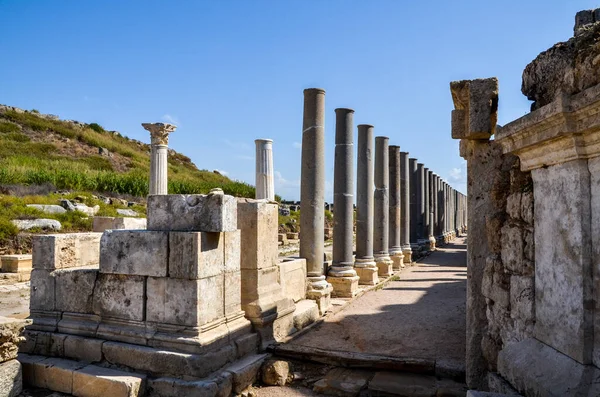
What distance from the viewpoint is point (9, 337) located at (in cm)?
471

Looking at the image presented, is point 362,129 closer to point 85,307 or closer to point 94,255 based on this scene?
point 94,255

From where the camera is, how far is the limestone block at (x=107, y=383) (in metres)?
4.69

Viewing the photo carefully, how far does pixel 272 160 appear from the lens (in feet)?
39.1

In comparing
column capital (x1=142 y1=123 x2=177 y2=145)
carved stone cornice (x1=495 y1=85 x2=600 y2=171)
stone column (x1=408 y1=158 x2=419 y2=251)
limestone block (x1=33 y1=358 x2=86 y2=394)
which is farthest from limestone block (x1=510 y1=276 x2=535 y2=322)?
stone column (x1=408 y1=158 x2=419 y2=251)

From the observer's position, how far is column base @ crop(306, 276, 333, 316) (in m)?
8.34

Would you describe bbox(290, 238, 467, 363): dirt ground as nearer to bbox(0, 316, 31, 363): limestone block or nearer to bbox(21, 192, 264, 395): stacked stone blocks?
bbox(21, 192, 264, 395): stacked stone blocks

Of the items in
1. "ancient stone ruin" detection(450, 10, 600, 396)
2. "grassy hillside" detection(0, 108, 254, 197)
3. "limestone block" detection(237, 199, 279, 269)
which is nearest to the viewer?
"ancient stone ruin" detection(450, 10, 600, 396)

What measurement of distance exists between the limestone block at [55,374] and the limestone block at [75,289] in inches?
26.5

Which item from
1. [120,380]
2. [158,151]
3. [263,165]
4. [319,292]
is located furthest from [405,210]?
[120,380]

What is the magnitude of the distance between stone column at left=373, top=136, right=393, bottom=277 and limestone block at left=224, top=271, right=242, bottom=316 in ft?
26.4

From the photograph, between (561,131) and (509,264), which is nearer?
(561,131)

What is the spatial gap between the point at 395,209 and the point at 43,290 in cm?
1120

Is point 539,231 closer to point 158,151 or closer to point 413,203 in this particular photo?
point 158,151

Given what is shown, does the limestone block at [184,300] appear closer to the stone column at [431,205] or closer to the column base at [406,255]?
the column base at [406,255]
